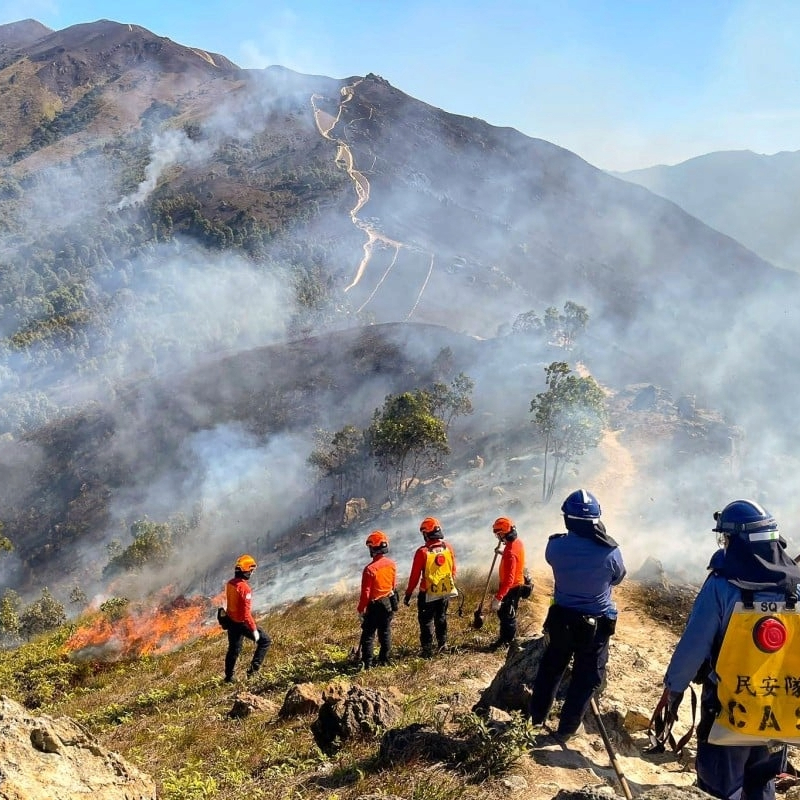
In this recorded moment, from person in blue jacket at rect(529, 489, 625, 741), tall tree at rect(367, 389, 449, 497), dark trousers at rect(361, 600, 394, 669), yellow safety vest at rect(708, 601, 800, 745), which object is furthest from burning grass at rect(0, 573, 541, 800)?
tall tree at rect(367, 389, 449, 497)

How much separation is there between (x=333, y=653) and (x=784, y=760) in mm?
7839

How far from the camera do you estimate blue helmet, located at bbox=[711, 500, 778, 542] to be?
11.4 ft

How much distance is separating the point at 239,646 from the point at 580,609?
6.60 metres

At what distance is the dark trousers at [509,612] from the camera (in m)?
8.63

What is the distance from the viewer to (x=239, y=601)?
30.3 feet

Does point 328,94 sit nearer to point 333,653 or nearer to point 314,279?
point 314,279

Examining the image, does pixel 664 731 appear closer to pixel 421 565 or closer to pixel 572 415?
pixel 421 565

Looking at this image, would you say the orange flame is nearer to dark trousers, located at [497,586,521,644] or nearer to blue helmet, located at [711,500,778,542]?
dark trousers, located at [497,586,521,644]

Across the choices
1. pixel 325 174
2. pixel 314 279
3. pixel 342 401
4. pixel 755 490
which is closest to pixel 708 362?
pixel 755 490

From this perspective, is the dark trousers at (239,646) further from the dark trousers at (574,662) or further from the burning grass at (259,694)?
the dark trousers at (574,662)

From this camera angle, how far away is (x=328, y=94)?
543ft

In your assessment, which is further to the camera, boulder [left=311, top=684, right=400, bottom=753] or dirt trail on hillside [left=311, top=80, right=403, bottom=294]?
dirt trail on hillside [left=311, top=80, right=403, bottom=294]

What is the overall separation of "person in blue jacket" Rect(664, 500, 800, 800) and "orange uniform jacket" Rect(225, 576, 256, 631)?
6.90 m

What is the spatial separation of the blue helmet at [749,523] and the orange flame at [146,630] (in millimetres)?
17941
